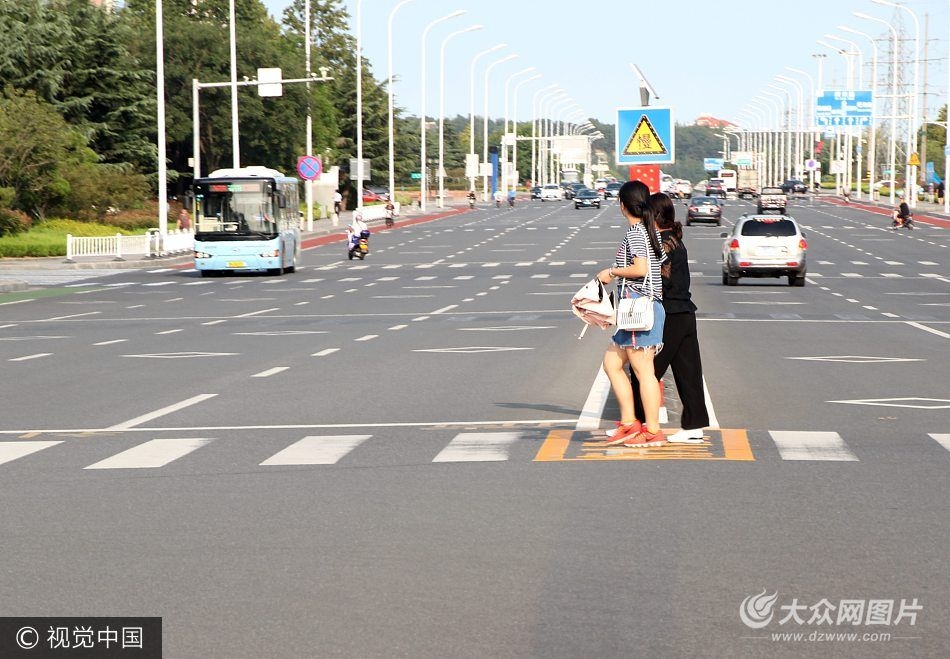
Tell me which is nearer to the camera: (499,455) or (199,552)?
(199,552)

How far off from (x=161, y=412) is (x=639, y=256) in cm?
503

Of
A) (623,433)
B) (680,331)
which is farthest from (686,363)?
(623,433)

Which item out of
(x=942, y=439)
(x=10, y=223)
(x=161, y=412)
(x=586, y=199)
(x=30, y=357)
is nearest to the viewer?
(x=942, y=439)

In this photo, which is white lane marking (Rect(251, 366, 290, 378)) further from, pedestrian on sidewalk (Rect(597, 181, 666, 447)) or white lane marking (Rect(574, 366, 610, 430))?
pedestrian on sidewalk (Rect(597, 181, 666, 447))

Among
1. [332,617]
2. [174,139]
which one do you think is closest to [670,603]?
[332,617]

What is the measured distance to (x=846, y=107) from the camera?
115312 millimetres

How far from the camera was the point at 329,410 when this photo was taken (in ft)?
48.1

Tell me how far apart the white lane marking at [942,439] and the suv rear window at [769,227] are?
25352mm

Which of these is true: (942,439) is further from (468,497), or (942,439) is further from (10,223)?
(10,223)

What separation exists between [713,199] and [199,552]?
81.4 meters

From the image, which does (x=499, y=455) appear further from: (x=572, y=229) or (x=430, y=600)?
(x=572, y=229)

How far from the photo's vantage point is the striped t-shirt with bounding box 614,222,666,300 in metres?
11.6

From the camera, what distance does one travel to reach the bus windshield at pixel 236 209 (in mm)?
46625

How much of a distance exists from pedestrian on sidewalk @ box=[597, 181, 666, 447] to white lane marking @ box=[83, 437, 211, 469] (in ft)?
9.90
